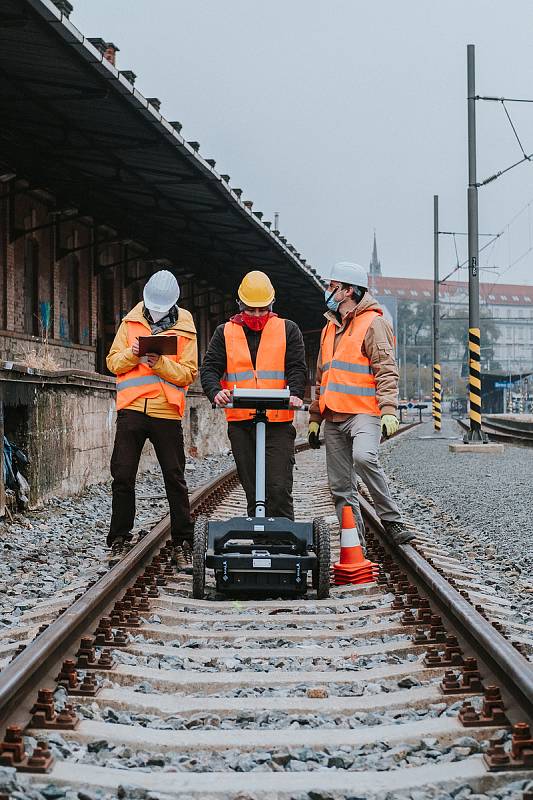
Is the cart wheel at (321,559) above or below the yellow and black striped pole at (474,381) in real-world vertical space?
below

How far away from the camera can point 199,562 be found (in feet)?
19.6

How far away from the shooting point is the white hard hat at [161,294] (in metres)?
7.13

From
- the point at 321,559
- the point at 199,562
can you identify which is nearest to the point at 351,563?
the point at 321,559

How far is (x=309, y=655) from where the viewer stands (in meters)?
4.66

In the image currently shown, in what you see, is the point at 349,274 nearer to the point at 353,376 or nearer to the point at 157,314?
the point at 353,376

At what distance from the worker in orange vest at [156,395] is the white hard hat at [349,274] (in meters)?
1.07

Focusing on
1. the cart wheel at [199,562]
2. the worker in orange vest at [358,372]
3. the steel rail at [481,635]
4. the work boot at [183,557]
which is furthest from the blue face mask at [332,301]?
the work boot at [183,557]

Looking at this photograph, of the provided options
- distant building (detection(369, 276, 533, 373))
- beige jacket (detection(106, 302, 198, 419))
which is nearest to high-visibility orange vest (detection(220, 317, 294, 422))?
beige jacket (detection(106, 302, 198, 419))

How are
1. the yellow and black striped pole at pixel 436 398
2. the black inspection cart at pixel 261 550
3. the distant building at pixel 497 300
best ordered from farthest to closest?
the distant building at pixel 497 300 → the yellow and black striped pole at pixel 436 398 → the black inspection cart at pixel 261 550

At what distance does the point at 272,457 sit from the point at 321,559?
1.00 m

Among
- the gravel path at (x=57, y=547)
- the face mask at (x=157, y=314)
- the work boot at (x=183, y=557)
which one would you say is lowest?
the gravel path at (x=57, y=547)

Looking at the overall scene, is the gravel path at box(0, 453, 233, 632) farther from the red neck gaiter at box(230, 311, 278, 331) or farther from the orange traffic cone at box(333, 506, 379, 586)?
the red neck gaiter at box(230, 311, 278, 331)

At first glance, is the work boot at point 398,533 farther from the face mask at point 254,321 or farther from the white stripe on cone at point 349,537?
the face mask at point 254,321

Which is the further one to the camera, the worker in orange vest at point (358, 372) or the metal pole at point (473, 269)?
the metal pole at point (473, 269)
